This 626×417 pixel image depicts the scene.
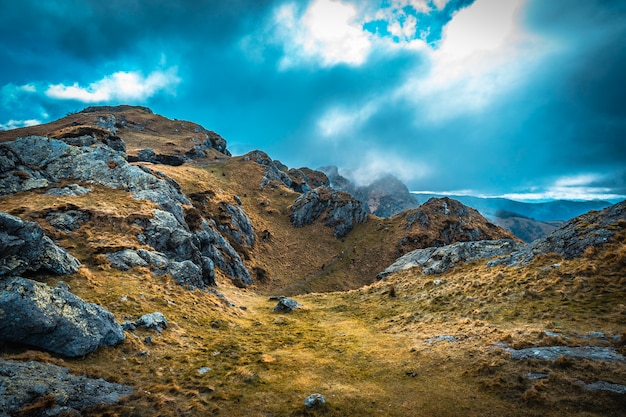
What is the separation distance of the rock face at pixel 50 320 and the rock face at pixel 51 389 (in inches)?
75.2

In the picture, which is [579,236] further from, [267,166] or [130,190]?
[267,166]

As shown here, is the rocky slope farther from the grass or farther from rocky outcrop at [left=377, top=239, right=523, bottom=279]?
the grass

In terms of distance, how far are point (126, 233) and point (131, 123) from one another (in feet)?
540

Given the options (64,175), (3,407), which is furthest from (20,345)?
(64,175)

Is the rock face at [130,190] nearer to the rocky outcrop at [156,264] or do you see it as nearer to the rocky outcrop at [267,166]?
the rocky outcrop at [156,264]

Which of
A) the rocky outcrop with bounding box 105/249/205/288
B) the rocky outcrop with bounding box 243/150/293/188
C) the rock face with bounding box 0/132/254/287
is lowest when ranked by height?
the rocky outcrop with bounding box 105/249/205/288

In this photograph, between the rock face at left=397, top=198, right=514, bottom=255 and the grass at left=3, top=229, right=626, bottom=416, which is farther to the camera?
the rock face at left=397, top=198, right=514, bottom=255

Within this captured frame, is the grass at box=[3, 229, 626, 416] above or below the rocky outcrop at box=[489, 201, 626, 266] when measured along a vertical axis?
below

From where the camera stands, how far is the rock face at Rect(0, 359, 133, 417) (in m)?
11.6

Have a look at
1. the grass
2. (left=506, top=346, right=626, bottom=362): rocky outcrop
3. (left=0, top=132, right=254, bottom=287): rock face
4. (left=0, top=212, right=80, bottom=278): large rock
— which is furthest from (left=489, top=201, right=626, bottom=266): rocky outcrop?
(left=0, top=212, right=80, bottom=278): large rock

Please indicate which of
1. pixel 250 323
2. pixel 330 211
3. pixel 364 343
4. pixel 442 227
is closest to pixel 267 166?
pixel 330 211

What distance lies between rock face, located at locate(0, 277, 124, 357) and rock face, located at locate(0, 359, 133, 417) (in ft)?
6.26

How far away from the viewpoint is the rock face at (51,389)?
1161 centimetres

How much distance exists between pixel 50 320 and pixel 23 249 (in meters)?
7.92
